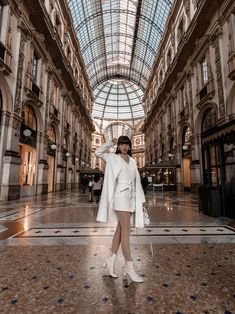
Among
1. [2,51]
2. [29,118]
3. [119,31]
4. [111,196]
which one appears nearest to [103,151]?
[111,196]

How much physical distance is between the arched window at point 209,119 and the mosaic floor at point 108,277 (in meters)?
10.3

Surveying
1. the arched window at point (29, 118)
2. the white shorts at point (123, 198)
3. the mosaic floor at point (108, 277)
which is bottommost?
the mosaic floor at point (108, 277)

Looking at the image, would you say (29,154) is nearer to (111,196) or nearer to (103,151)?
(103,151)

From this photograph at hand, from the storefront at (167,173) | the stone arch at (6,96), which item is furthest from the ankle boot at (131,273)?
the storefront at (167,173)

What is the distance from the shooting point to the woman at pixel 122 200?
2.25m

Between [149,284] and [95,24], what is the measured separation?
122 feet

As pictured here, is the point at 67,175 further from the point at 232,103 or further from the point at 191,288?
the point at 191,288

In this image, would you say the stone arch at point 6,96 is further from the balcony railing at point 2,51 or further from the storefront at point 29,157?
the storefront at point 29,157

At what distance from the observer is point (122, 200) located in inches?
88.0

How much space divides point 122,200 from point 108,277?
102cm

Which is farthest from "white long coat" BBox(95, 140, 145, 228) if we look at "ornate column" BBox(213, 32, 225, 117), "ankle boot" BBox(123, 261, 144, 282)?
"ornate column" BBox(213, 32, 225, 117)

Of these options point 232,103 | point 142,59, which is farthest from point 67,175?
point 142,59

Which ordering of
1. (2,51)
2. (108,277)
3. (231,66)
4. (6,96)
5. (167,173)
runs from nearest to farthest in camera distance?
(108,277)
(2,51)
(6,96)
(231,66)
(167,173)

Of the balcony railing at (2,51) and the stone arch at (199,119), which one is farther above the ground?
the balcony railing at (2,51)
